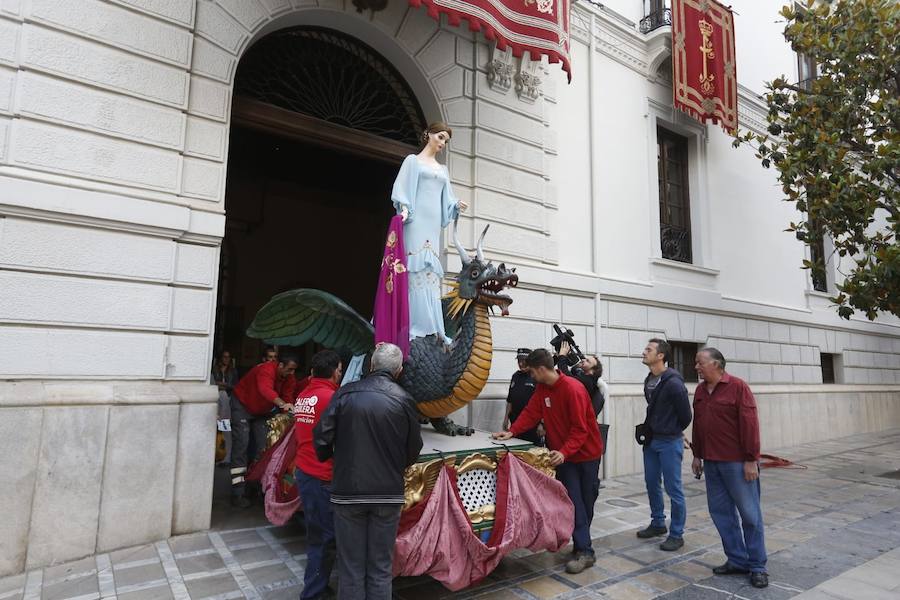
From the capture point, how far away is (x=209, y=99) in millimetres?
5590

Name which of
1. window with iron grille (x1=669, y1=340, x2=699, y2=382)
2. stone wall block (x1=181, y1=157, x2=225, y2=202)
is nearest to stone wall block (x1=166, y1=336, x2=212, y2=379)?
stone wall block (x1=181, y1=157, x2=225, y2=202)

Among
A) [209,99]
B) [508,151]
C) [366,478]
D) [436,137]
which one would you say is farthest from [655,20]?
[366,478]

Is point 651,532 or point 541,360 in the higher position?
point 541,360

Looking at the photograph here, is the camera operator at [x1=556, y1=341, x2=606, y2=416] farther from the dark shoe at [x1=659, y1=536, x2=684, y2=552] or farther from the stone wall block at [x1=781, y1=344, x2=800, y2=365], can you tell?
the stone wall block at [x1=781, y1=344, x2=800, y2=365]

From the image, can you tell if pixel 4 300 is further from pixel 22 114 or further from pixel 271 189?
pixel 271 189

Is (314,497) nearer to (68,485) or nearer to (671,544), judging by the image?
(68,485)

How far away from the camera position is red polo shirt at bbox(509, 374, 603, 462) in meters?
4.35

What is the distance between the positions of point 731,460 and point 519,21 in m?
5.82

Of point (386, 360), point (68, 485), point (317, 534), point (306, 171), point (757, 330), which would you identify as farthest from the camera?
point (757, 330)

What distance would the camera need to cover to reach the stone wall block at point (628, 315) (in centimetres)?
909

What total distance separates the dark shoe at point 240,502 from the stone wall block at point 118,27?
15.0 feet

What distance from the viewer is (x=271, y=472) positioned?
4.97m

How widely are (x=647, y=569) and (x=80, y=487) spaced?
187 inches

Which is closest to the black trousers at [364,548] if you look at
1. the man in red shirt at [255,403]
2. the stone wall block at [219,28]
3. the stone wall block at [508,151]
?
the man in red shirt at [255,403]
